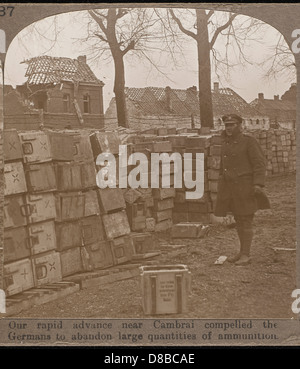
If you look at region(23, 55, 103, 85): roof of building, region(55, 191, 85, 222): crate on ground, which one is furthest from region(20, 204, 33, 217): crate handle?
region(23, 55, 103, 85): roof of building

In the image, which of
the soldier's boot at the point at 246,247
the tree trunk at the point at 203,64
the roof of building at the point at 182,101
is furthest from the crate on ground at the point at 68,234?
the tree trunk at the point at 203,64

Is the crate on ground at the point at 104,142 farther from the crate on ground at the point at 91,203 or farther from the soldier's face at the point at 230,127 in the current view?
the soldier's face at the point at 230,127

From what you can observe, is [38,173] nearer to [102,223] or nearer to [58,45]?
[102,223]

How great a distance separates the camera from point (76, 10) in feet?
23.9

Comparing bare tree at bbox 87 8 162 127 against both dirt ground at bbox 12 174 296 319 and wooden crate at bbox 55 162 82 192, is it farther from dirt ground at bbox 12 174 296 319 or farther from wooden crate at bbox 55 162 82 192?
dirt ground at bbox 12 174 296 319

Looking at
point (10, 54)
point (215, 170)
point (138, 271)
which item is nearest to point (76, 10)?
point (10, 54)

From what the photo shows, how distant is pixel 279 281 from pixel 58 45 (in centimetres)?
404

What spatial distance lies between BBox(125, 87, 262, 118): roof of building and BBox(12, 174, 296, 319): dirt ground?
1.02m

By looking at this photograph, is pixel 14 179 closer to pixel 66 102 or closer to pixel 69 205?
pixel 69 205

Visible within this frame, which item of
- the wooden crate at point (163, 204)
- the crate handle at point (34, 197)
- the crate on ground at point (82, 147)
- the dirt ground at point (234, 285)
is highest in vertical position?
the crate on ground at point (82, 147)

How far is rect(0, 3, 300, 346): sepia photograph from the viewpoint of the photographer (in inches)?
280

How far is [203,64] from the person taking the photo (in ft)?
24.3

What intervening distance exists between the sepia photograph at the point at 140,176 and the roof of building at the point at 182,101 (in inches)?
0.7

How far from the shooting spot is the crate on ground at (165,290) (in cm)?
Result: 693
